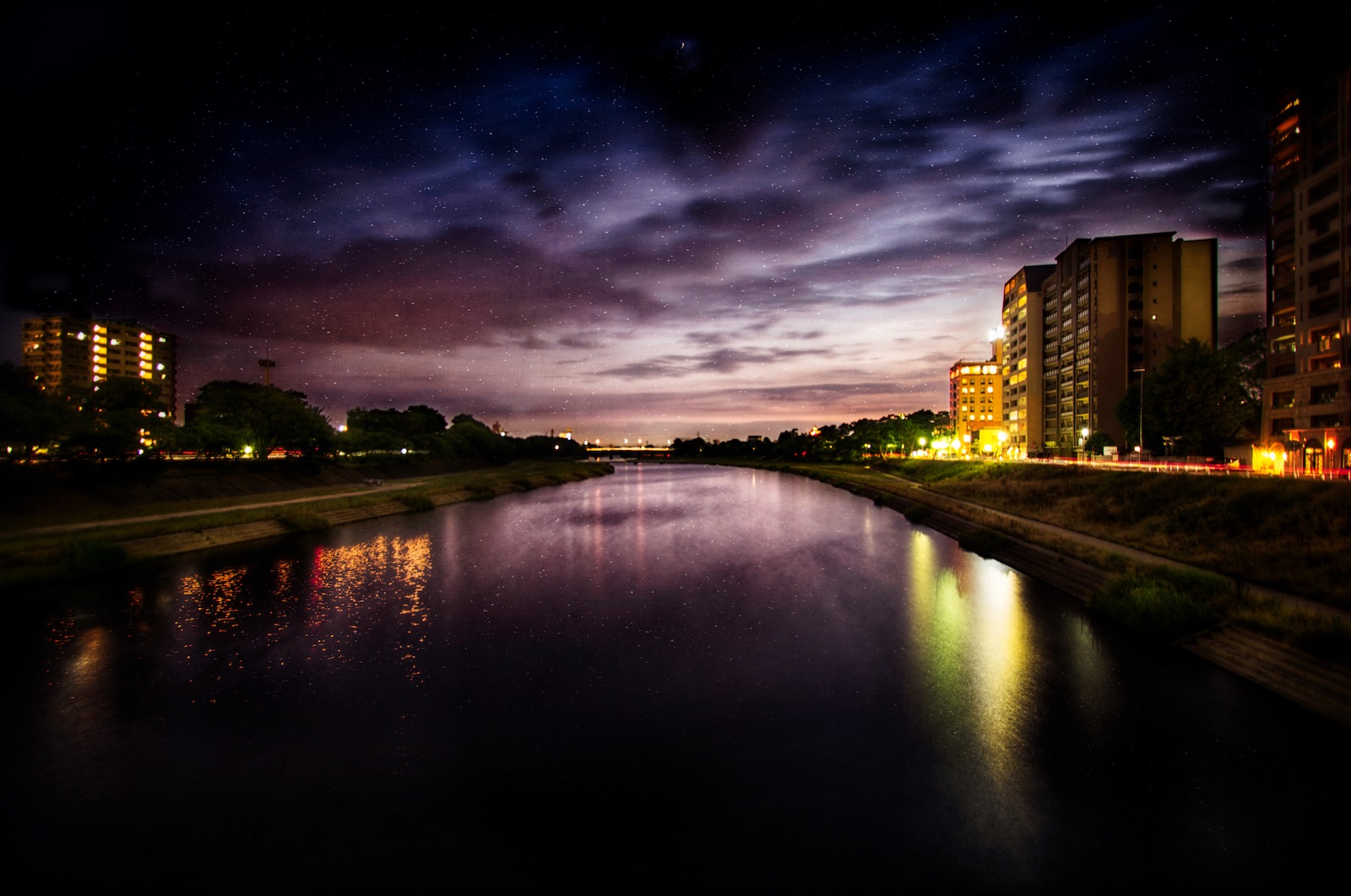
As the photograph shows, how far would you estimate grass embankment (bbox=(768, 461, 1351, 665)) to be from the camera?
51.8 ft

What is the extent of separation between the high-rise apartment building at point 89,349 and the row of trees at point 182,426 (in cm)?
7636

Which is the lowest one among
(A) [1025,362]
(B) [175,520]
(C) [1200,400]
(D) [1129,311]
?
(B) [175,520]

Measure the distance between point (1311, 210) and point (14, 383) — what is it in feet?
332

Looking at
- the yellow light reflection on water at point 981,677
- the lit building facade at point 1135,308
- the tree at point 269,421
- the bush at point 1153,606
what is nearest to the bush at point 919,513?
the yellow light reflection on water at point 981,677

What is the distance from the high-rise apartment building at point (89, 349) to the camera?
14338cm

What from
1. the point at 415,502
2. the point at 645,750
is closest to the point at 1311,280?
the point at 645,750

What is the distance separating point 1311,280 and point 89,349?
731ft

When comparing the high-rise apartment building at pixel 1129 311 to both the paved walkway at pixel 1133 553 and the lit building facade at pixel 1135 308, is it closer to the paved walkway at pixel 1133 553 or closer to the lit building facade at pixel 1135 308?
the lit building facade at pixel 1135 308

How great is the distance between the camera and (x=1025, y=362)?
390 ft

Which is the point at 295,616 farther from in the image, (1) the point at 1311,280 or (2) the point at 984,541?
Result: (1) the point at 1311,280

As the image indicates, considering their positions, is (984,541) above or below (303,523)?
below

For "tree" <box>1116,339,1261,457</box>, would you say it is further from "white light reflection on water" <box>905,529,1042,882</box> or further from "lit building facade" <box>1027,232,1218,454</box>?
"white light reflection on water" <box>905,529,1042,882</box>

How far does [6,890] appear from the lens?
7.75 meters

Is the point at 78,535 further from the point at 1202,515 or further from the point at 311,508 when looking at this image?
the point at 1202,515
